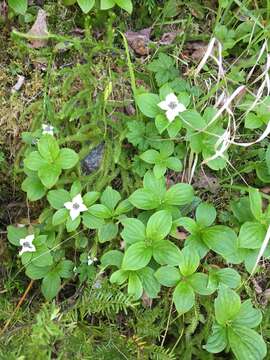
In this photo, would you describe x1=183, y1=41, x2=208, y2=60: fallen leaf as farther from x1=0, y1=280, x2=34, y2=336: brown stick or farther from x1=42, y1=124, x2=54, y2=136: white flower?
x1=0, y1=280, x2=34, y2=336: brown stick

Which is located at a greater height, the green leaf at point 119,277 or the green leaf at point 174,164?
the green leaf at point 174,164

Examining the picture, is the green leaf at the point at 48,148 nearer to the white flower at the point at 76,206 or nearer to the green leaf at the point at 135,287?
the white flower at the point at 76,206

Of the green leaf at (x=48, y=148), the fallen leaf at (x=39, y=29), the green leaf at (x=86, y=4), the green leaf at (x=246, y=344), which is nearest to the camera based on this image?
the green leaf at (x=246, y=344)

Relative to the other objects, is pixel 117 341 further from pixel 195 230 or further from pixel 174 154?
pixel 174 154

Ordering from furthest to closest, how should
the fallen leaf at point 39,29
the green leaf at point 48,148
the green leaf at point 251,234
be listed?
the fallen leaf at point 39,29 < the green leaf at point 48,148 < the green leaf at point 251,234

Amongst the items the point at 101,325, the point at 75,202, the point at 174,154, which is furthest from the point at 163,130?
the point at 101,325

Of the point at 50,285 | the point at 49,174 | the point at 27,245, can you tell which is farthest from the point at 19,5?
the point at 50,285

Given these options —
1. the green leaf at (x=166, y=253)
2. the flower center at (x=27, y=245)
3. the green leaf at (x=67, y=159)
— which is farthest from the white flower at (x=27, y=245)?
the green leaf at (x=166, y=253)

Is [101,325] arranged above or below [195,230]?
below
